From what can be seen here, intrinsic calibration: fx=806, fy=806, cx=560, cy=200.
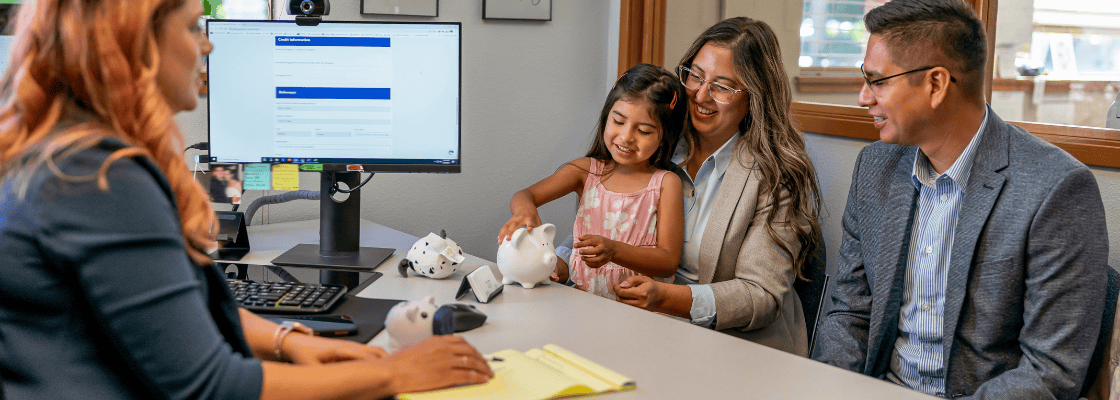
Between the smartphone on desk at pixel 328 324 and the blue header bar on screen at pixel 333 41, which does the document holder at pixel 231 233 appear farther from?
the smartphone on desk at pixel 328 324

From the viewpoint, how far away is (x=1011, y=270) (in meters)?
1.26

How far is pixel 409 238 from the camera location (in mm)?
1986

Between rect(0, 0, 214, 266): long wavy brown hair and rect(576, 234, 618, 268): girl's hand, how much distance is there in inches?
35.8

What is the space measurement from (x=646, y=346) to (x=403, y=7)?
4.86 ft

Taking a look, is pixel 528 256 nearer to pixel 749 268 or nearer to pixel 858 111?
pixel 749 268

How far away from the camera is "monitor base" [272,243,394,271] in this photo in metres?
1.65

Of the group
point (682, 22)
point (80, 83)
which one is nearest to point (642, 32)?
point (682, 22)

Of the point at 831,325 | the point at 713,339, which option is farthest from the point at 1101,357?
the point at 713,339

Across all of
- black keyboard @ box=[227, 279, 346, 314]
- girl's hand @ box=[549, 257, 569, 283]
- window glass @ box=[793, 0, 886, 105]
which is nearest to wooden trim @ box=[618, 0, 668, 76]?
window glass @ box=[793, 0, 886, 105]

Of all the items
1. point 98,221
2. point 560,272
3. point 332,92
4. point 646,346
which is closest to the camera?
point 98,221

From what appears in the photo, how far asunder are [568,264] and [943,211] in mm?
821

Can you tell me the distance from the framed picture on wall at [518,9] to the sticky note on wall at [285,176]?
92 cm

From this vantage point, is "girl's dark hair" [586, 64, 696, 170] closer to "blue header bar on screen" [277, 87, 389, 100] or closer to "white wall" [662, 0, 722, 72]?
"blue header bar on screen" [277, 87, 389, 100]

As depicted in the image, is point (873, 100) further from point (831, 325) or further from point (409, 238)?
point (409, 238)
